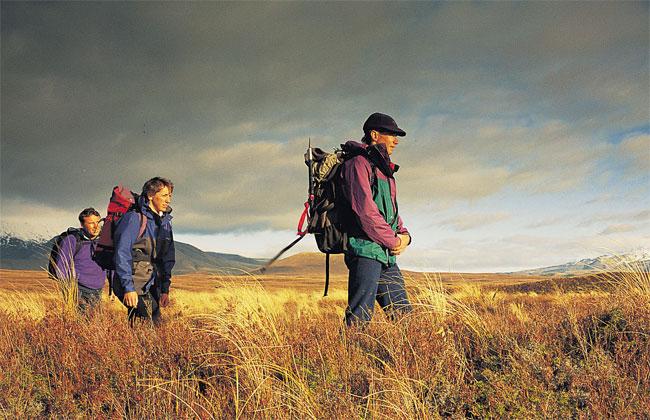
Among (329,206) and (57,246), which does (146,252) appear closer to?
(329,206)

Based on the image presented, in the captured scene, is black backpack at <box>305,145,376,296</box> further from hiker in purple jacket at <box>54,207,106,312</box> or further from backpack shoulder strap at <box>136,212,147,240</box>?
Result: hiker in purple jacket at <box>54,207,106,312</box>

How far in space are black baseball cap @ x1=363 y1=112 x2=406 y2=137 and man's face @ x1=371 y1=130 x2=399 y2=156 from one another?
0.11 feet

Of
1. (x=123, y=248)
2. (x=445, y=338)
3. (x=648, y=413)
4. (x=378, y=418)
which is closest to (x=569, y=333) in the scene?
(x=445, y=338)

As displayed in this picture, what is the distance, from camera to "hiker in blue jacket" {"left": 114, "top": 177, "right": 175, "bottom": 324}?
5203mm

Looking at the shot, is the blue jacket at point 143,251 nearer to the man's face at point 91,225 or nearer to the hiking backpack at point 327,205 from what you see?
the hiking backpack at point 327,205

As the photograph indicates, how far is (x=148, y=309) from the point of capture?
5.39m

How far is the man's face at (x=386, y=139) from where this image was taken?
4562 millimetres

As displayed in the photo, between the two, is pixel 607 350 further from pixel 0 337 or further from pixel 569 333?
pixel 0 337

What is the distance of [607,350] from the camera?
3.82 meters

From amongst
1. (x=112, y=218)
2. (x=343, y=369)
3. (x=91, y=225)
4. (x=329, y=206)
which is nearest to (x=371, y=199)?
(x=329, y=206)

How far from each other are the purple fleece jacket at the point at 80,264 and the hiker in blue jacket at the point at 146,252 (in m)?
2.67

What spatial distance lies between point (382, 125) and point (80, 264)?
5.90 meters

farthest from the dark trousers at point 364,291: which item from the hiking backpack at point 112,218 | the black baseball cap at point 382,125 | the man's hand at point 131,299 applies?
the hiking backpack at point 112,218

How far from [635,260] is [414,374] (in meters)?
4.85
